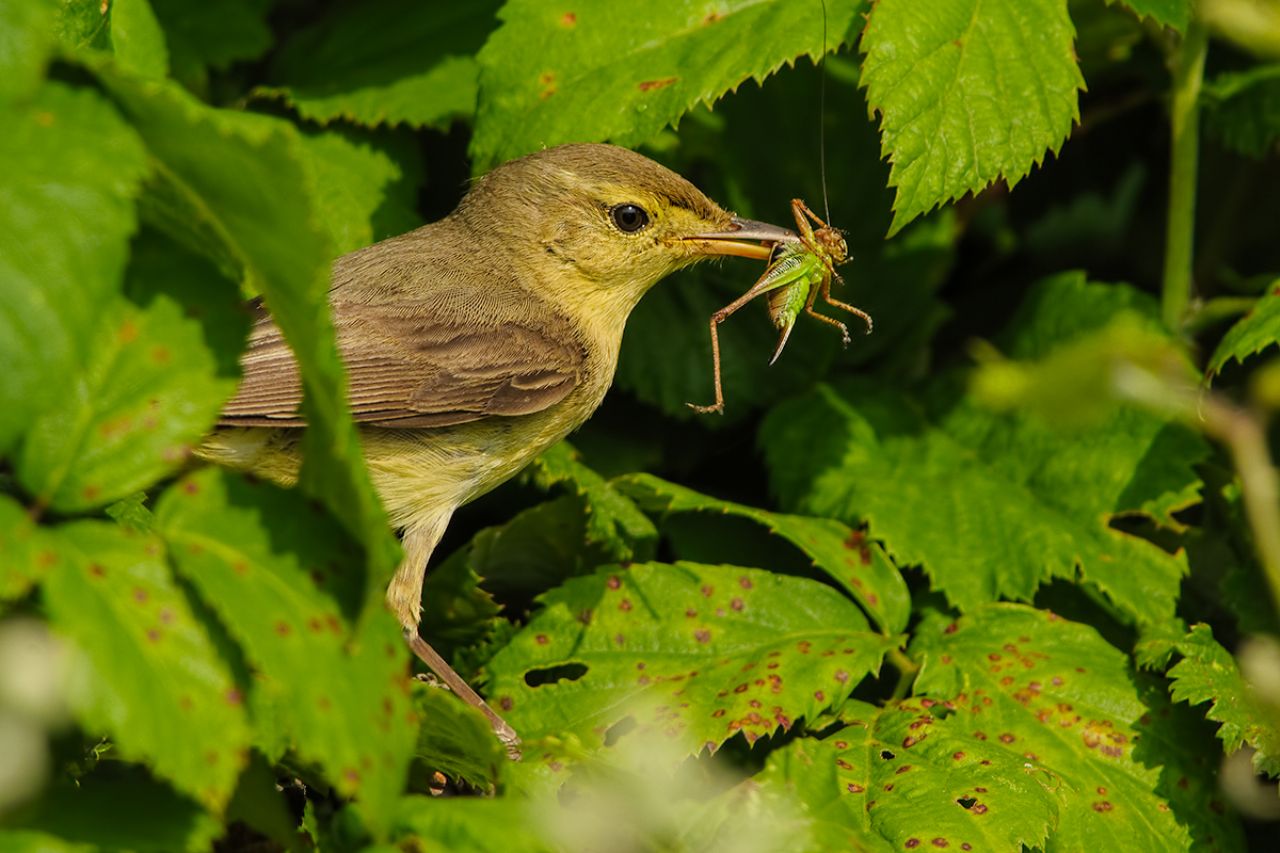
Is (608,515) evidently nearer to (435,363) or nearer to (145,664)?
(435,363)

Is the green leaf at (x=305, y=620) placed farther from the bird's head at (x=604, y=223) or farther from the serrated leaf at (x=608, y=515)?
the bird's head at (x=604, y=223)

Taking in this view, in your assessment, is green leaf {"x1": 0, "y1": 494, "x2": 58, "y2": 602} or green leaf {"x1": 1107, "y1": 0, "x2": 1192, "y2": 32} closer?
green leaf {"x1": 0, "y1": 494, "x2": 58, "y2": 602}

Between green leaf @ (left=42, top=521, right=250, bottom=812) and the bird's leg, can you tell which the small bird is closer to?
the bird's leg

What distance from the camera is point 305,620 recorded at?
1.81 m

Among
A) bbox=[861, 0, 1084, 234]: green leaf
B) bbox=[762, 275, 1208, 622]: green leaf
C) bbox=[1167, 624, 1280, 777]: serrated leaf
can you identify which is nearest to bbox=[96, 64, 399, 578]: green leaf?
bbox=[861, 0, 1084, 234]: green leaf

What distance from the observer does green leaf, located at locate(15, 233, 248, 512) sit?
5.91 ft

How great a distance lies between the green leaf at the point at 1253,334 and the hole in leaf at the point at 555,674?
5.43 feet

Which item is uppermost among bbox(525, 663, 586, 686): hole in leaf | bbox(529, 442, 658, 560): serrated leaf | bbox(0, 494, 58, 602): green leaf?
bbox(0, 494, 58, 602): green leaf

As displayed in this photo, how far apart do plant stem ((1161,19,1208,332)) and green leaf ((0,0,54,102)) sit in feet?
10.6

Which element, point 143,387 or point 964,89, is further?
point 964,89

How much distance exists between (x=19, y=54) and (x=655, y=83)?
2.06 meters

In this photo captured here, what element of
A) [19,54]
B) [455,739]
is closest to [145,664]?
[19,54]

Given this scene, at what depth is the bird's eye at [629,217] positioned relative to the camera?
3969 millimetres

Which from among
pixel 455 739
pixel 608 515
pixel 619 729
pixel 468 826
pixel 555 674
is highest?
pixel 468 826
